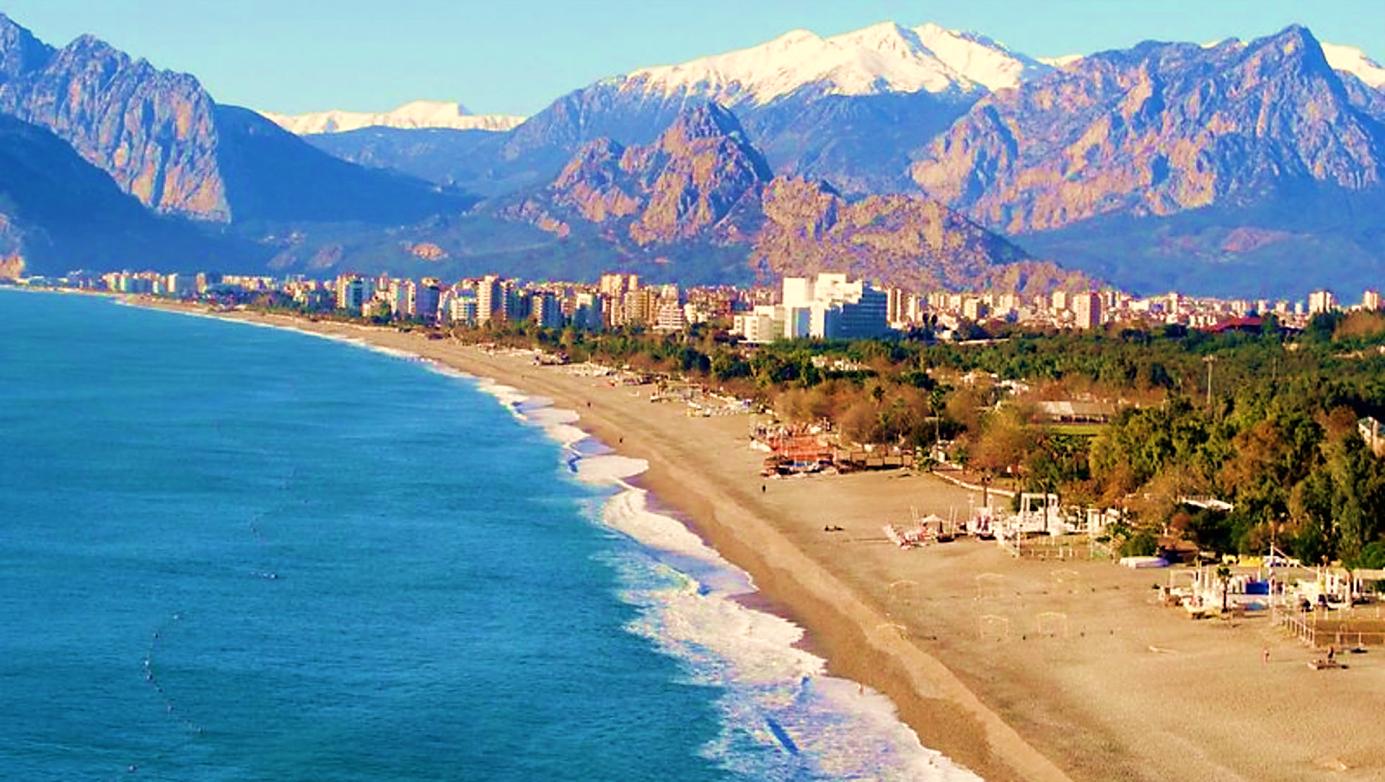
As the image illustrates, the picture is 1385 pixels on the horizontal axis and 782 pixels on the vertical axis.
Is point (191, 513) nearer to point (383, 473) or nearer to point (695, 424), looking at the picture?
point (383, 473)

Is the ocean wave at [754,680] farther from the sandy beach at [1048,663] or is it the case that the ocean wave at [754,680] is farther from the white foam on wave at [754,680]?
the sandy beach at [1048,663]

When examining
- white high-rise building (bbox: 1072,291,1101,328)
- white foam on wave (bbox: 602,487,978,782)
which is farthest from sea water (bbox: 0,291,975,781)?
white high-rise building (bbox: 1072,291,1101,328)

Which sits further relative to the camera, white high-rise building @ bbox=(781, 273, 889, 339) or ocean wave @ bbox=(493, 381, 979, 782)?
white high-rise building @ bbox=(781, 273, 889, 339)

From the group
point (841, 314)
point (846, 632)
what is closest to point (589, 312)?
point (841, 314)

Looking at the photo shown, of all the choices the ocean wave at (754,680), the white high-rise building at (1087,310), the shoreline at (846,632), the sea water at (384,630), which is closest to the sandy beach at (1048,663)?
the shoreline at (846,632)

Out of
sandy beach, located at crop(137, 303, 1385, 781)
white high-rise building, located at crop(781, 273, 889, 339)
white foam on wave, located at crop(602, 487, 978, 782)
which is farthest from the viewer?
white high-rise building, located at crop(781, 273, 889, 339)

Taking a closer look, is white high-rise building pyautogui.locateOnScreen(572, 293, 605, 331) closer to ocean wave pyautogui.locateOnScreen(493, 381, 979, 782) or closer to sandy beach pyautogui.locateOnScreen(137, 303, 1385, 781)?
sandy beach pyautogui.locateOnScreen(137, 303, 1385, 781)
